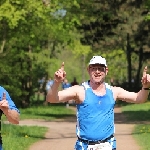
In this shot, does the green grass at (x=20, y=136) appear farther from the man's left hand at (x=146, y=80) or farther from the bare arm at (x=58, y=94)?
the man's left hand at (x=146, y=80)

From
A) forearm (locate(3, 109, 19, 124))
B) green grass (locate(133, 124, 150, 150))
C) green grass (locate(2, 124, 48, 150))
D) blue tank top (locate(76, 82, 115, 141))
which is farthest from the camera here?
green grass (locate(133, 124, 150, 150))

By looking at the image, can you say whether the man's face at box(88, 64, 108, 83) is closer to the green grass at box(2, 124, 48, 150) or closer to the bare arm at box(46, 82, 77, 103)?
the bare arm at box(46, 82, 77, 103)

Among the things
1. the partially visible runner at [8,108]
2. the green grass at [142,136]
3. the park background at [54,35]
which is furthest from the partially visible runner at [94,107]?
the park background at [54,35]

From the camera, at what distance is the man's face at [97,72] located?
641 cm

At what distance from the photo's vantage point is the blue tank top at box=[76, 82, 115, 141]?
629 centimetres

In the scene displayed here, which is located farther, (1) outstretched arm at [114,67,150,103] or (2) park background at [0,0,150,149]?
(2) park background at [0,0,150,149]

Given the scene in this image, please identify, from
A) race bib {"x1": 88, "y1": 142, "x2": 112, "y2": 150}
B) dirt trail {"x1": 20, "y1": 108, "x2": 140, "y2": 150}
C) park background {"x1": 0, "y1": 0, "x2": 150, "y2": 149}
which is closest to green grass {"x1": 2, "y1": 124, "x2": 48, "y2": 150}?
dirt trail {"x1": 20, "y1": 108, "x2": 140, "y2": 150}

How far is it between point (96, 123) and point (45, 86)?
124 ft

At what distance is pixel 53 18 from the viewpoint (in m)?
27.5

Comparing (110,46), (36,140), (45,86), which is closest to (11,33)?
(36,140)

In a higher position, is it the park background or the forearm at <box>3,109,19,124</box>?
Answer: the park background

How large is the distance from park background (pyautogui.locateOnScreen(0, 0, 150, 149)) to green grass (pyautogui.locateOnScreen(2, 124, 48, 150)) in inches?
238

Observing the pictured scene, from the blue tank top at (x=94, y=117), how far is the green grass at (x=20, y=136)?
Answer: 688 centimetres

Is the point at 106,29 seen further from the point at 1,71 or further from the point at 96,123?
the point at 96,123
